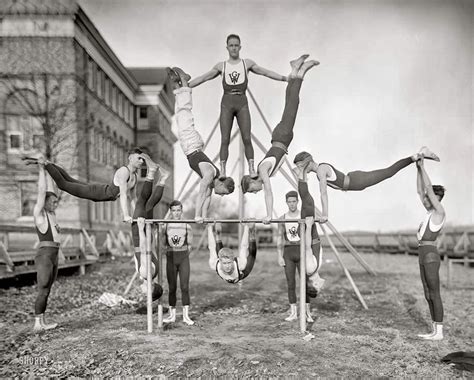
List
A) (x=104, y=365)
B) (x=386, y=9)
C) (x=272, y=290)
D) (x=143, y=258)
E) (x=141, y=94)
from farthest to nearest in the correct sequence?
(x=141, y=94) → (x=272, y=290) → (x=386, y=9) → (x=143, y=258) → (x=104, y=365)

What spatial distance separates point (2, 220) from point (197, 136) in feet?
53.4

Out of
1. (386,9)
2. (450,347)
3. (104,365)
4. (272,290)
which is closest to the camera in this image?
(104,365)

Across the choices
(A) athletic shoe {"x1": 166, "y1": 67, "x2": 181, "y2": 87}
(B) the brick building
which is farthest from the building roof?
(A) athletic shoe {"x1": 166, "y1": 67, "x2": 181, "y2": 87}

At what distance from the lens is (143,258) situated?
620cm

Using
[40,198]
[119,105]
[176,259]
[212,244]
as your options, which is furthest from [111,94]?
[212,244]

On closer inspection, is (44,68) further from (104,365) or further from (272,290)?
(104,365)

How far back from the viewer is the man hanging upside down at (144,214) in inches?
245

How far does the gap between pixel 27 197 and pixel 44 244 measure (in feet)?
49.6

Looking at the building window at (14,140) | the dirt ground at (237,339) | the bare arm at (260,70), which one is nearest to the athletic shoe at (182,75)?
the bare arm at (260,70)

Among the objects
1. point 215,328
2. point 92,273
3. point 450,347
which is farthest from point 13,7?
point 450,347

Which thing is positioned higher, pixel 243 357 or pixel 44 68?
pixel 44 68

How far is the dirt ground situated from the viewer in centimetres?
480

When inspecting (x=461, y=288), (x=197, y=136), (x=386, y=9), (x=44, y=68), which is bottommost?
(x=461, y=288)

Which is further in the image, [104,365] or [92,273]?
[92,273]
